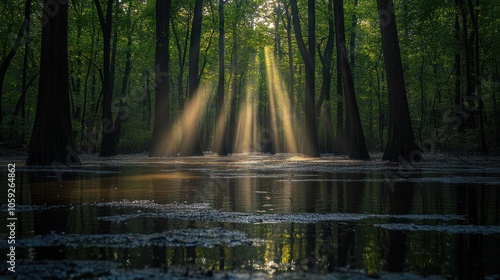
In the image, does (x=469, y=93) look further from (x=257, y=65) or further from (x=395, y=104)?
(x=257, y=65)

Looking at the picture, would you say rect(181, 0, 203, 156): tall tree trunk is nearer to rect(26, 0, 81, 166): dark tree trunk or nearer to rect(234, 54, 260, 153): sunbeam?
rect(26, 0, 81, 166): dark tree trunk

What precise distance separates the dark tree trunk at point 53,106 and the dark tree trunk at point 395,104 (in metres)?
10.4

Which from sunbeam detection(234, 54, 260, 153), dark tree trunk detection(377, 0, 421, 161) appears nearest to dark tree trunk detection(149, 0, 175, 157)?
dark tree trunk detection(377, 0, 421, 161)

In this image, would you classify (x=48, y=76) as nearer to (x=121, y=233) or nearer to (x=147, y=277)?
(x=121, y=233)

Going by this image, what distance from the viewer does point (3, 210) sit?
16.1 ft

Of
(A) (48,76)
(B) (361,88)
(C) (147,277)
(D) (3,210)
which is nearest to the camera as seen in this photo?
(C) (147,277)

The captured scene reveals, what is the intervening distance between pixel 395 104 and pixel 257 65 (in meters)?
41.1

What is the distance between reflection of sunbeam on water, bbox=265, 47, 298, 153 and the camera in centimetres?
4647

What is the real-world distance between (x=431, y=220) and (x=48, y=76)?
13429mm

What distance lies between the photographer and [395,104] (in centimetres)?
1622

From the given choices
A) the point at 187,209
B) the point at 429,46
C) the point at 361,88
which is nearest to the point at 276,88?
the point at 361,88

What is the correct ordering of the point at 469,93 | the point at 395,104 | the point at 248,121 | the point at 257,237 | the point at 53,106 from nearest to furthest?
the point at 257,237
the point at 53,106
the point at 395,104
the point at 469,93
the point at 248,121

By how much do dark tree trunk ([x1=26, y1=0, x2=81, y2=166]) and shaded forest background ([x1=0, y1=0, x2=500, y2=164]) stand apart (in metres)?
0.23
